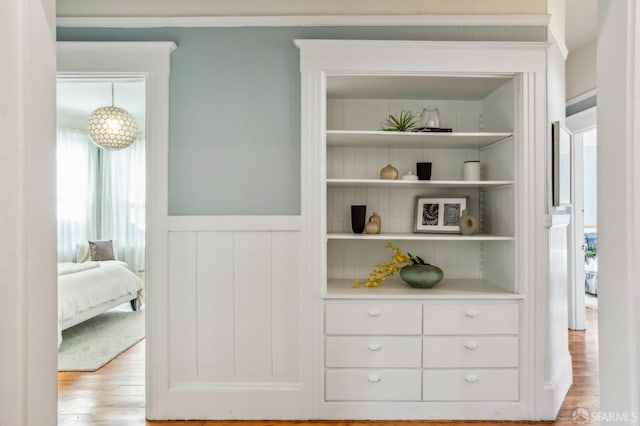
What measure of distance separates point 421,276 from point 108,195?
5931 millimetres

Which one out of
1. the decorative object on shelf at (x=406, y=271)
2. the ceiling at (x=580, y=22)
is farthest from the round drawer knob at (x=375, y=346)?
the ceiling at (x=580, y=22)

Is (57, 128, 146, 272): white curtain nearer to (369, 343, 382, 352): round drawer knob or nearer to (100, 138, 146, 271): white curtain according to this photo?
(100, 138, 146, 271): white curtain

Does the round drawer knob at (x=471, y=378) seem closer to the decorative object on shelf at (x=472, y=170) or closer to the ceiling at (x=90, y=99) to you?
the decorative object on shelf at (x=472, y=170)

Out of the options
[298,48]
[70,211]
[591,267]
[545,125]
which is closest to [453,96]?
[545,125]

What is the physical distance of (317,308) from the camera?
2537 mm

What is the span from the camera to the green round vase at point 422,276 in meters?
2.63

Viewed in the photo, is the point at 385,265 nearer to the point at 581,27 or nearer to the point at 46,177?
the point at 46,177

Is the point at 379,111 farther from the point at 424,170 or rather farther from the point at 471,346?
the point at 471,346

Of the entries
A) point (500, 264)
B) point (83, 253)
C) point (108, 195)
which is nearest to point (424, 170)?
point (500, 264)

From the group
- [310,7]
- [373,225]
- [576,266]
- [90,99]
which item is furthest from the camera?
[90,99]

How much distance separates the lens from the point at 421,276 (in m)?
2.64

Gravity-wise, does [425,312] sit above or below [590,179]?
below

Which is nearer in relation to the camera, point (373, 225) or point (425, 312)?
point (425, 312)

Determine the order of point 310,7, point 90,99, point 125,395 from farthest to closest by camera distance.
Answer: point 90,99, point 125,395, point 310,7
